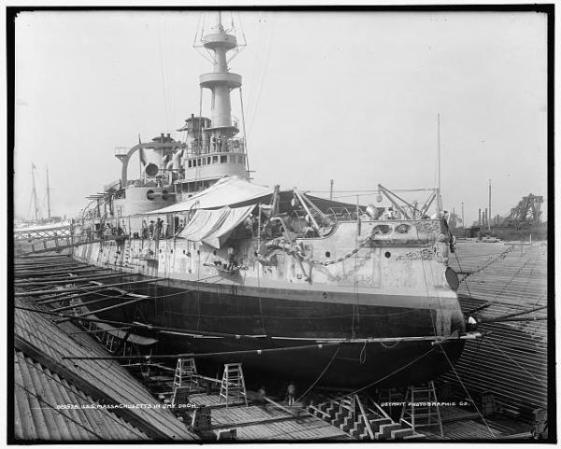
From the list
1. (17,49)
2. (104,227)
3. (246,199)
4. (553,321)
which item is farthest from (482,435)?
(104,227)

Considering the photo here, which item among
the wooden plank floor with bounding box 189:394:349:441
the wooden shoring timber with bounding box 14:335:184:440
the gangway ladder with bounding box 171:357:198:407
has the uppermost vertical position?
the wooden shoring timber with bounding box 14:335:184:440

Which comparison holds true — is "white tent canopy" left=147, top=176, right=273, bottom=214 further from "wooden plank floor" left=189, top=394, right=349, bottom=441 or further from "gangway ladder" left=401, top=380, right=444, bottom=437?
"gangway ladder" left=401, top=380, right=444, bottom=437

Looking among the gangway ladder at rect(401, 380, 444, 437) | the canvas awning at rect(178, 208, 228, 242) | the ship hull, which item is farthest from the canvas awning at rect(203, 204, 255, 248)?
the gangway ladder at rect(401, 380, 444, 437)

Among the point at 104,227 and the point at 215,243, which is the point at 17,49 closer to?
the point at 215,243

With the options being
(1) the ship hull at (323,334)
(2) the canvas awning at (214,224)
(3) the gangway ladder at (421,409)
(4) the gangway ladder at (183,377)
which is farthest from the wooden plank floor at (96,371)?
(3) the gangway ladder at (421,409)

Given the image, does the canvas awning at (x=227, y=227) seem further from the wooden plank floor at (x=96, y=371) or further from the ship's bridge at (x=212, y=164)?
the ship's bridge at (x=212, y=164)

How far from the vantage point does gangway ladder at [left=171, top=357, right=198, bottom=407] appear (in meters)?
13.9

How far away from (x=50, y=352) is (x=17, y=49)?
23.1ft

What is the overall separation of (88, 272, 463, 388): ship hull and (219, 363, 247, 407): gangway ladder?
15.5 inches

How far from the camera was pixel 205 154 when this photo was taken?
837 inches

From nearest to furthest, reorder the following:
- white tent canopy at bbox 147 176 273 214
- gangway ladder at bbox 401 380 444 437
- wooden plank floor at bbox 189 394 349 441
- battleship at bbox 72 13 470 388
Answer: wooden plank floor at bbox 189 394 349 441
gangway ladder at bbox 401 380 444 437
battleship at bbox 72 13 470 388
white tent canopy at bbox 147 176 273 214

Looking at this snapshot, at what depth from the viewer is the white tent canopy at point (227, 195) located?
15153 millimetres

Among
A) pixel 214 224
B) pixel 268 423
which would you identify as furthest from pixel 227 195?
pixel 268 423

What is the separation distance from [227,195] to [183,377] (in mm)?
5653
